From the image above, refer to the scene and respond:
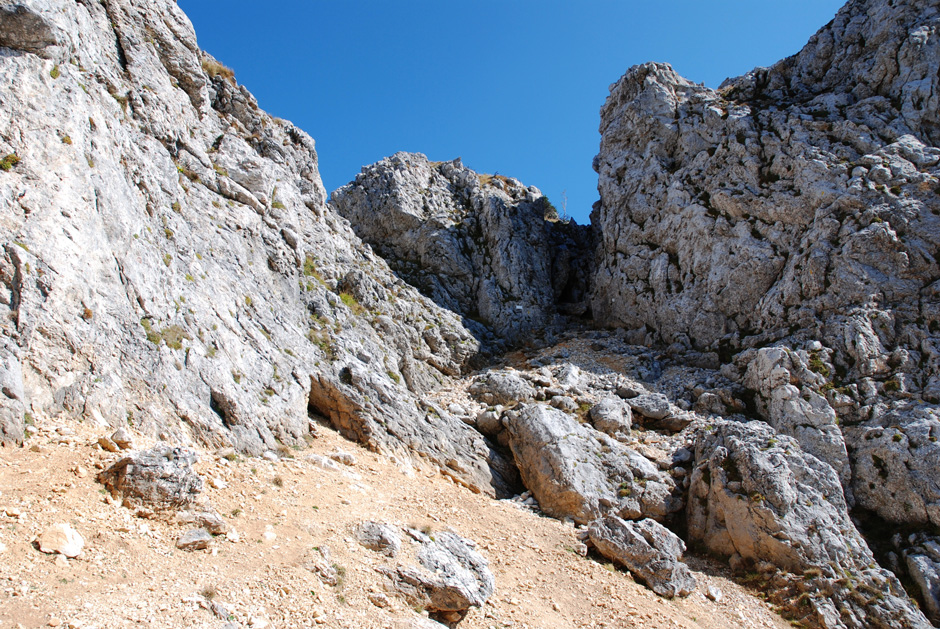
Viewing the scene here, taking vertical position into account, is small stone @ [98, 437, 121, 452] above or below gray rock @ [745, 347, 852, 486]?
below

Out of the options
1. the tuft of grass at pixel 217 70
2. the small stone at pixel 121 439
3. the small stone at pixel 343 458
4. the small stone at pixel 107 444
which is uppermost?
the tuft of grass at pixel 217 70

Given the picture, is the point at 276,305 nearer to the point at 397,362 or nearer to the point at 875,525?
the point at 397,362

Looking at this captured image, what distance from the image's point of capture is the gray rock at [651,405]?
26.7 metres

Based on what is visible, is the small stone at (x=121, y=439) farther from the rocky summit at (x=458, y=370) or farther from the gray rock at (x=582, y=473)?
the gray rock at (x=582, y=473)

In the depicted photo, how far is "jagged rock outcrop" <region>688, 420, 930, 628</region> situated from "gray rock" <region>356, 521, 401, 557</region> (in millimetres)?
12923

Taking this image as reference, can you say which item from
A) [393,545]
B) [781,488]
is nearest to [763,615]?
[781,488]

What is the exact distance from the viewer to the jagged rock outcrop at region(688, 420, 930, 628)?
17.0 m

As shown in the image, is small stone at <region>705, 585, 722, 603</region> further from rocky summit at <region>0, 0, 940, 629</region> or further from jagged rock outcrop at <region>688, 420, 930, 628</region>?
jagged rock outcrop at <region>688, 420, 930, 628</region>

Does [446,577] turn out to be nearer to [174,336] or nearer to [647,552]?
[647,552]

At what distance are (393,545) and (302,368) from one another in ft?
30.8

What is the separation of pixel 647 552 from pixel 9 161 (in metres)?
21.1

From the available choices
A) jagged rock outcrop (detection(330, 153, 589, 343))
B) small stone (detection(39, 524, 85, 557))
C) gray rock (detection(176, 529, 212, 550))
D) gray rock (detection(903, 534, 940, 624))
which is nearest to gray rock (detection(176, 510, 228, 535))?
gray rock (detection(176, 529, 212, 550))

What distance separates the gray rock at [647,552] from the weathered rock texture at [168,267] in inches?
212

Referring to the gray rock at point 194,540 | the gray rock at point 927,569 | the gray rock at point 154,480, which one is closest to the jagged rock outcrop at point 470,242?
the gray rock at point 927,569
